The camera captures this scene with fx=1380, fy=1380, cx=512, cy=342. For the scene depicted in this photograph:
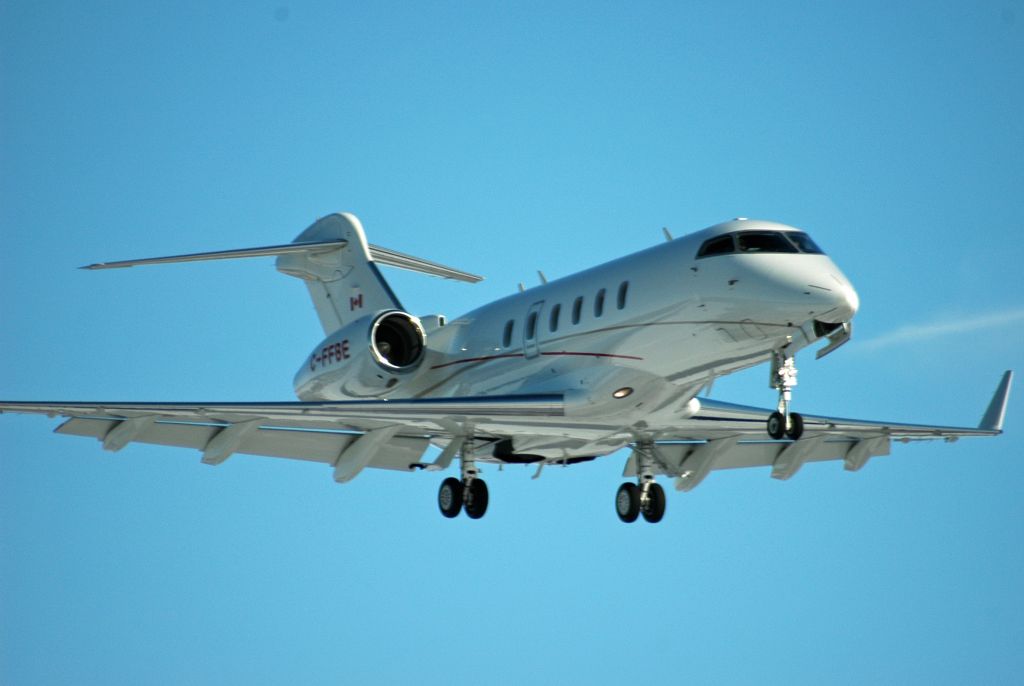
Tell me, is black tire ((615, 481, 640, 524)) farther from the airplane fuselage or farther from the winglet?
the winglet

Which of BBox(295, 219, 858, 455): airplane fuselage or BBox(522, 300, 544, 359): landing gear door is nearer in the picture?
BBox(295, 219, 858, 455): airplane fuselage

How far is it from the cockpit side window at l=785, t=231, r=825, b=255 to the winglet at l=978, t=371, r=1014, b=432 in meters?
7.81

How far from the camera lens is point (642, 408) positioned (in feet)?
59.7

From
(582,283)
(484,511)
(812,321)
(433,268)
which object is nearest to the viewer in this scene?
(812,321)

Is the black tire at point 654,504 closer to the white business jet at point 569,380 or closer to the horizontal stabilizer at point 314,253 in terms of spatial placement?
the white business jet at point 569,380

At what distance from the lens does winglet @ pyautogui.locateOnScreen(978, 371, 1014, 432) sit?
23000 millimetres

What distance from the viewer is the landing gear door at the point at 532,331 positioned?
19000mm

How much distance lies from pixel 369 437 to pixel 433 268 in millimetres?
5331

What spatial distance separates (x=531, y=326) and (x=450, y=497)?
127 inches

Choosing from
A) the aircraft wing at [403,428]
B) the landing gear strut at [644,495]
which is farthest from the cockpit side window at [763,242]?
the landing gear strut at [644,495]

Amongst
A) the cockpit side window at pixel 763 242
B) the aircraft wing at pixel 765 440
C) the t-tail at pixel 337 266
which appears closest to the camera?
the cockpit side window at pixel 763 242

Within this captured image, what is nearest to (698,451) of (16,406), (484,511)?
(484,511)

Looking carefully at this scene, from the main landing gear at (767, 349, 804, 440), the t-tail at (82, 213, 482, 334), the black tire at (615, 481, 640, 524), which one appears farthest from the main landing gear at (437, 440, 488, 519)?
the main landing gear at (767, 349, 804, 440)

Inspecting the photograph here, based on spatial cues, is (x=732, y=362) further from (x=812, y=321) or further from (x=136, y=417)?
(x=136, y=417)
